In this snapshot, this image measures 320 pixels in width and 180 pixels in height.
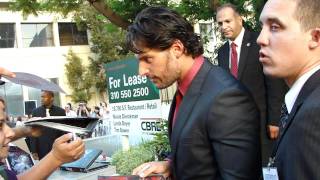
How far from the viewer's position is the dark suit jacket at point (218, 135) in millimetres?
1690

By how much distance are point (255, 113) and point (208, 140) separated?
0.23m

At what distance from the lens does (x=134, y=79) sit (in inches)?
201

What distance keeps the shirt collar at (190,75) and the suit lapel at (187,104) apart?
0.08 ft

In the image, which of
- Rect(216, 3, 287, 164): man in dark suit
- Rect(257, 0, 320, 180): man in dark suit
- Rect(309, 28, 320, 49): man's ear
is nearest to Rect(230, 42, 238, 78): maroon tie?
Rect(216, 3, 287, 164): man in dark suit

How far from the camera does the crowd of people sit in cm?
126

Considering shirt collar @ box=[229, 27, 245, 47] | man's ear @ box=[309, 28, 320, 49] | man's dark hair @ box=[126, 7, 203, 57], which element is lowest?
man's ear @ box=[309, 28, 320, 49]

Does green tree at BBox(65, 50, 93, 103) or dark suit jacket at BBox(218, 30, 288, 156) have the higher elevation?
green tree at BBox(65, 50, 93, 103)

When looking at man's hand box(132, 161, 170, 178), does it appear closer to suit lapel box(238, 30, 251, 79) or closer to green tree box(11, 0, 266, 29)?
suit lapel box(238, 30, 251, 79)

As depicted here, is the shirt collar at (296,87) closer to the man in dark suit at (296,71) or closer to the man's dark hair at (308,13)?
the man in dark suit at (296,71)

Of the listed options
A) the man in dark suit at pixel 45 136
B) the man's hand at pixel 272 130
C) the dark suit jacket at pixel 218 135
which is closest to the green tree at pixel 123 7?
the man in dark suit at pixel 45 136

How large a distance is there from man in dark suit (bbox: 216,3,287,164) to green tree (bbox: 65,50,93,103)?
25.3 metres

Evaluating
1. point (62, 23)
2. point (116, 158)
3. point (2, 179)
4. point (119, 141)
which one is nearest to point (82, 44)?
point (62, 23)

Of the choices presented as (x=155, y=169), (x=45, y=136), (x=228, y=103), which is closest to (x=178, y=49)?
(x=228, y=103)

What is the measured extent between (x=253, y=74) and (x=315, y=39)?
2665mm
